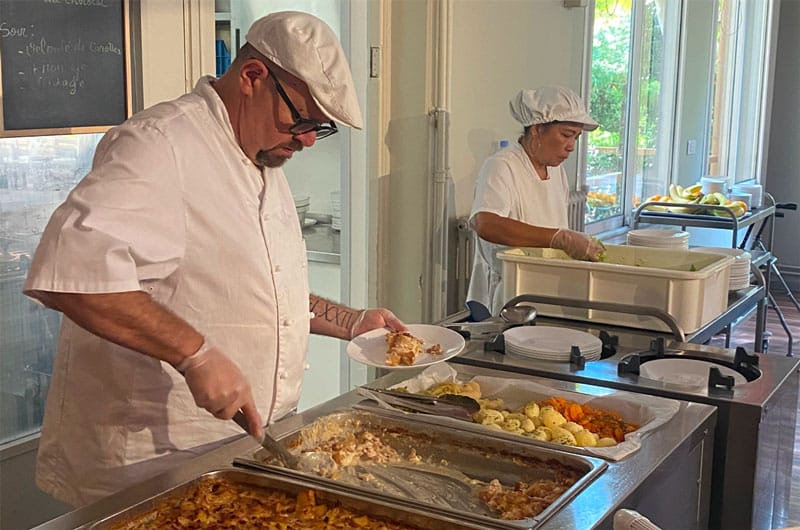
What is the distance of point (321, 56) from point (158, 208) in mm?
320

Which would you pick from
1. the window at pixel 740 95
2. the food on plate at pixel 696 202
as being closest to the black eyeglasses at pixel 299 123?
the food on plate at pixel 696 202

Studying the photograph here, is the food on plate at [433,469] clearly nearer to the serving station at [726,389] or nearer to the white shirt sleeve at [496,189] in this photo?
the serving station at [726,389]

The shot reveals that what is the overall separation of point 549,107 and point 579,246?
548 millimetres

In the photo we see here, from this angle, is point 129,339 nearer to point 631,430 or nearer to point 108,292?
point 108,292

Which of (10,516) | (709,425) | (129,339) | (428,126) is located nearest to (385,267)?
(428,126)

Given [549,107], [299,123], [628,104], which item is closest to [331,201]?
[549,107]

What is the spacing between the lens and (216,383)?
3.96ft

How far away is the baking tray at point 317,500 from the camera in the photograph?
113 cm

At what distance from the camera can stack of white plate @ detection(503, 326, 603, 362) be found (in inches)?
73.7

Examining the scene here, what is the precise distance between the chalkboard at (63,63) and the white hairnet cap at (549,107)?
126 cm

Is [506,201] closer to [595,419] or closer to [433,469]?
[595,419]

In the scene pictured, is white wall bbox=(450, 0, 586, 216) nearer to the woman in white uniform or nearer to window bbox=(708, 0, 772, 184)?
the woman in white uniform

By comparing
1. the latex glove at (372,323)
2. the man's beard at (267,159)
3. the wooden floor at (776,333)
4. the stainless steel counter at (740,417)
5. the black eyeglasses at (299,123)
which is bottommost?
the wooden floor at (776,333)

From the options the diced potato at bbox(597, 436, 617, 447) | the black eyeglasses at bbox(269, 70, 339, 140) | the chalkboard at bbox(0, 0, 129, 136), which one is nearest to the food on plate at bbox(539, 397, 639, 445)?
the diced potato at bbox(597, 436, 617, 447)
